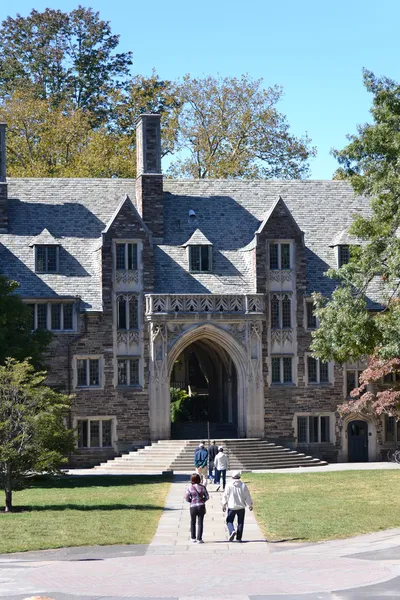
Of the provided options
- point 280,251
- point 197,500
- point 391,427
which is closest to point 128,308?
point 280,251

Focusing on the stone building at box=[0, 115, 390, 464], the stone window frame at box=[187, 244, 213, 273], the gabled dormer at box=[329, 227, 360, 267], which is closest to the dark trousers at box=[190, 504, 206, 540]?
the stone building at box=[0, 115, 390, 464]

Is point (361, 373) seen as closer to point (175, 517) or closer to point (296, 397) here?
point (296, 397)

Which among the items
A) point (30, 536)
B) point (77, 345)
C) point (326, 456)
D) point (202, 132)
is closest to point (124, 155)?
point (202, 132)

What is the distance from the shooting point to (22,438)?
3519 cm

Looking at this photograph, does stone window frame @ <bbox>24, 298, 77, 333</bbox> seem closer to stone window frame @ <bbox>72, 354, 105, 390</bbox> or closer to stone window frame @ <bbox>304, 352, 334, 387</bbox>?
stone window frame @ <bbox>72, 354, 105, 390</bbox>

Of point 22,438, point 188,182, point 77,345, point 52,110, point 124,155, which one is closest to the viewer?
point 22,438

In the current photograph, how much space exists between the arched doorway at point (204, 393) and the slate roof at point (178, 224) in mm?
4140

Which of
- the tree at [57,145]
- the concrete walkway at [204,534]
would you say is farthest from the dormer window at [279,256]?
the concrete walkway at [204,534]

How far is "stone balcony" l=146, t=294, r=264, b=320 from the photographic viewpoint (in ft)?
175

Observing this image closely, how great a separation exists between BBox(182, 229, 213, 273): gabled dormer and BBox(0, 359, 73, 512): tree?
64.7 feet

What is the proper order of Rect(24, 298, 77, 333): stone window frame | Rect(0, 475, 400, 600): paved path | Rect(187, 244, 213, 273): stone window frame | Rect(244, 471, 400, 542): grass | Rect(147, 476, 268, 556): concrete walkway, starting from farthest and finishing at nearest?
1. Rect(187, 244, 213, 273): stone window frame
2. Rect(24, 298, 77, 333): stone window frame
3. Rect(244, 471, 400, 542): grass
4. Rect(147, 476, 268, 556): concrete walkway
5. Rect(0, 475, 400, 600): paved path

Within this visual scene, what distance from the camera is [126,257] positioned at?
54.3 metres

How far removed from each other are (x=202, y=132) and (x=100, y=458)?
26.8m

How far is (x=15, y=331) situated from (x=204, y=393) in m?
20.9
